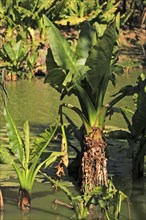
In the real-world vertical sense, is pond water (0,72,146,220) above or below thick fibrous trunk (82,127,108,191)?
below

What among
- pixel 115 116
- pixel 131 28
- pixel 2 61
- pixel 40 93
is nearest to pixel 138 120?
pixel 115 116

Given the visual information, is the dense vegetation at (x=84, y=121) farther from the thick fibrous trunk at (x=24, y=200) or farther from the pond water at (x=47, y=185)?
the pond water at (x=47, y=185)

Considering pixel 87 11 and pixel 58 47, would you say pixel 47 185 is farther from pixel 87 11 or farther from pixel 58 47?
pixel 87 11

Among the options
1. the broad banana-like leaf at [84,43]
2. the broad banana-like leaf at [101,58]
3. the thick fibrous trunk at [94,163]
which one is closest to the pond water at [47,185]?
the thick fibrous trunk at [94,163]

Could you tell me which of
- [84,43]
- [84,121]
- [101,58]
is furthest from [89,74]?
[84,121]

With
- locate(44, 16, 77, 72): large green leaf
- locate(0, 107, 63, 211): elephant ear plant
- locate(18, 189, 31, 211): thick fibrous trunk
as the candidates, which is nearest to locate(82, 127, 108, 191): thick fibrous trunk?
locate(0, 107, 63, 211): elephant ear plant

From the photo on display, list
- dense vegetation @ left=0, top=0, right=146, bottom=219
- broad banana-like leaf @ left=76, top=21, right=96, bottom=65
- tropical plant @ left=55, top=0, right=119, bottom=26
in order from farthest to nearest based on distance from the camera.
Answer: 1. tropical plant @ left=55, top=0, right=119, bottom=26
2. broad banana-like leaf @ left=76, top=21, right=96, bottom=65
3. dense vegetation @ left=0, top=0, right=146, bottom=219

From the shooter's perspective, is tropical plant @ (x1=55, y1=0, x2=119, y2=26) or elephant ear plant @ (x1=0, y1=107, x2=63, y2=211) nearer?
elephant ear plant @ (x1=0, y1=107, x2=63, y2=211)

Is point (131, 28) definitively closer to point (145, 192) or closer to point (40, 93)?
point (40, 93)

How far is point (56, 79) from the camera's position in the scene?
723cm

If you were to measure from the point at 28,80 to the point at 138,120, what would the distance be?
1364 cm

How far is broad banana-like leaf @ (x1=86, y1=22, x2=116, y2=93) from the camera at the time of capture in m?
6.87

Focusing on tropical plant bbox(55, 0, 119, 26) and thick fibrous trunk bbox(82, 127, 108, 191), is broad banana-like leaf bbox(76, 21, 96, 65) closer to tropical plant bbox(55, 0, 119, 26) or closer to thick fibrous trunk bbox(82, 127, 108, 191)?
thick fibrous trunk bbox(82, 127, 108, 191)

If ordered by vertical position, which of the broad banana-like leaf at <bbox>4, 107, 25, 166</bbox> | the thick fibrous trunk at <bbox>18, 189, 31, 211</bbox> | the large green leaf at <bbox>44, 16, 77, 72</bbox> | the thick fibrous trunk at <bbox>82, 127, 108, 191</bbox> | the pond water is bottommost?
the pond water
